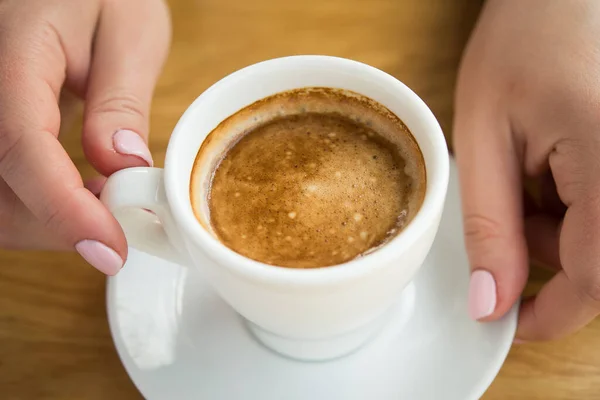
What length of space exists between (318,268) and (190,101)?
59cm

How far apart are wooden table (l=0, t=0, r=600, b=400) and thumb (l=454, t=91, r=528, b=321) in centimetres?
13

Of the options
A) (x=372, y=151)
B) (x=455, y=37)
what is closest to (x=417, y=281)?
(x=372, y=151)

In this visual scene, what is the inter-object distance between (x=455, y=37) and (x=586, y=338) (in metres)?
0.63

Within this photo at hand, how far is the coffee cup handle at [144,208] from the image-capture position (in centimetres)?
73

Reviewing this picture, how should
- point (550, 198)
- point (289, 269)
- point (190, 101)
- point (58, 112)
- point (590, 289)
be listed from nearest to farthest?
1. point (289, 269)
2. point (590, 289)
3. point (58, 112)
4. point (550, 198)
5. point (190, 101)

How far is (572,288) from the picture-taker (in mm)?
825

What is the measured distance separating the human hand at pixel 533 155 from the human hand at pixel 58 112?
479mm

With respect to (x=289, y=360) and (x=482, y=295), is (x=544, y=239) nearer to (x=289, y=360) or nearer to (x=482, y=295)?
(x=482, y=295)

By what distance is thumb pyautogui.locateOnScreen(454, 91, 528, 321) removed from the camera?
33.1 inches

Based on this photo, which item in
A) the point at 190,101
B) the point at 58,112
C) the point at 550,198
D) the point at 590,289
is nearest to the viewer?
the point at 590,289

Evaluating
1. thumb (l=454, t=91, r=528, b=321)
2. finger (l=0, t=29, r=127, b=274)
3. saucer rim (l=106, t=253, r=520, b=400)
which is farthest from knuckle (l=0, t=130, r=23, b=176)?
thumb (l=454, t=91, r=528, b=321)

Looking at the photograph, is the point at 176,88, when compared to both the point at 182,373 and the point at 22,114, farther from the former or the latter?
the point at 182,373

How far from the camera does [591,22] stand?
0.90m

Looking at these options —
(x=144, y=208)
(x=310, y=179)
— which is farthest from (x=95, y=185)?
(x=310, y=179)
